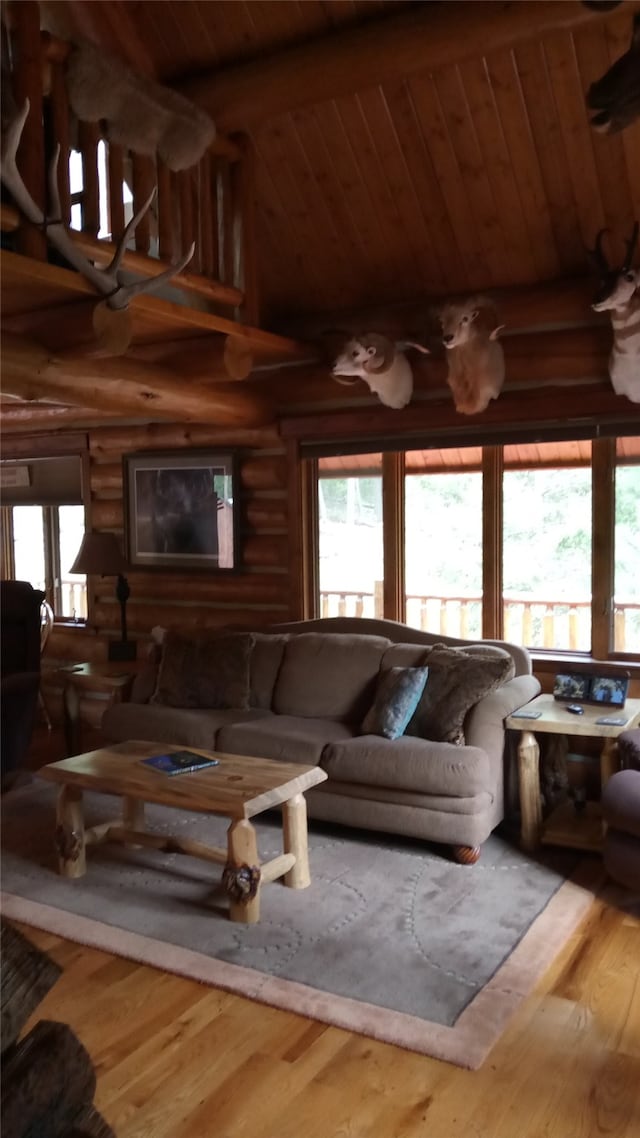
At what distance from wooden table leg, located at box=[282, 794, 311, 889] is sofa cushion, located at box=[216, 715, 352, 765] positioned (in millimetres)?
602

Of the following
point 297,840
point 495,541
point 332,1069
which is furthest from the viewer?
point 495,541

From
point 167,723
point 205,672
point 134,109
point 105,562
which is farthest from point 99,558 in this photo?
point 134,109

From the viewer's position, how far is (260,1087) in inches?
102

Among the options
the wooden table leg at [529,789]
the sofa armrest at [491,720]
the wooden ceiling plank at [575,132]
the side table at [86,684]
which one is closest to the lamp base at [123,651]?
the side table at [86,684]

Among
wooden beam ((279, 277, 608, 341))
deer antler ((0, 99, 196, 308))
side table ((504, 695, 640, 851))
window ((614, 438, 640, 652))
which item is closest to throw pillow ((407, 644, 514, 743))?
side table ((504, 695, 640, 851))

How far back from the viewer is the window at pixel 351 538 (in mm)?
5840

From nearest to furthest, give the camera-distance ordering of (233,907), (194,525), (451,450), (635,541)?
(233,907) → (635,541) → (451,450) → (194,525)

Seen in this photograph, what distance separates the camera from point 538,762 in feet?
14.4

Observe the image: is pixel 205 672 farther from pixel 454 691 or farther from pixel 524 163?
pixel 524 163

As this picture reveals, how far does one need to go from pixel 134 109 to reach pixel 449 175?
1757mm

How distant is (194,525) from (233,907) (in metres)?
3.39

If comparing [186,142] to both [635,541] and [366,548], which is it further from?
[635,541]

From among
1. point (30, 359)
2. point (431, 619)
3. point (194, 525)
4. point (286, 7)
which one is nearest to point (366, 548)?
point (431, 619)

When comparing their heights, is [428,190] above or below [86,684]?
above
